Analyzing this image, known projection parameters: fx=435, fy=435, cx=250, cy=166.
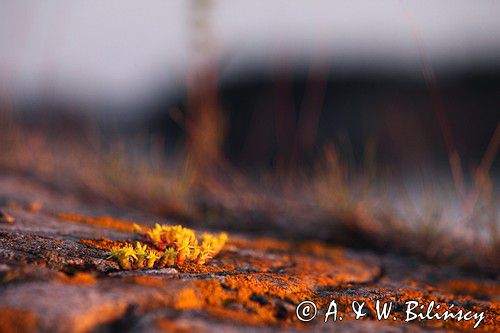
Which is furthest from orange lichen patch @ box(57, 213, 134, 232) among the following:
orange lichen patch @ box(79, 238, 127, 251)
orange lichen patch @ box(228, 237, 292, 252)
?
orange lichen patch @ box(228, 237, 292, 252)

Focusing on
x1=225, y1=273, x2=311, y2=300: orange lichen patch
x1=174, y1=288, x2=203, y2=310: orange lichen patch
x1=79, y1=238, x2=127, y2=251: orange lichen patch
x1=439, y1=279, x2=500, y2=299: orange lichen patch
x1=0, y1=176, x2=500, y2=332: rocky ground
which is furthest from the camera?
x1=439, y1=279, x2=500, y2=299: orange lichen patch

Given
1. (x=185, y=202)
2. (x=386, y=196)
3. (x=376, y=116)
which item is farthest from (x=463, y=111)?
(x=185, y=202)

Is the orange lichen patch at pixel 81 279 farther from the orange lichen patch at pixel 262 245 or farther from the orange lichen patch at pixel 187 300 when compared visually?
the orange lichen patch at pixel 262 245

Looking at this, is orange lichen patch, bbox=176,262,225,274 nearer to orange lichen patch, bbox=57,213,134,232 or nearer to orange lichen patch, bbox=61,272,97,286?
orange lichen patch, bbox=61,272,97,286

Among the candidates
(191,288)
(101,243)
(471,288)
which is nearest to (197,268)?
(191,288)

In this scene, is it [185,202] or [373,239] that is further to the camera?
[185,202]

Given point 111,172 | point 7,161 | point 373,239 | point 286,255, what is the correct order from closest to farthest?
point 286,255
point 373,239
point 111,172
point 7,161

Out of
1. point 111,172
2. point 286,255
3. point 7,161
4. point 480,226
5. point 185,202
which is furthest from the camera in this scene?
point 7,161

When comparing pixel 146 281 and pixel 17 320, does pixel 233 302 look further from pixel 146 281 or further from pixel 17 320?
pixel 17 320

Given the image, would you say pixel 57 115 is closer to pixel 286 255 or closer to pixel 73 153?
pixel 73 153
